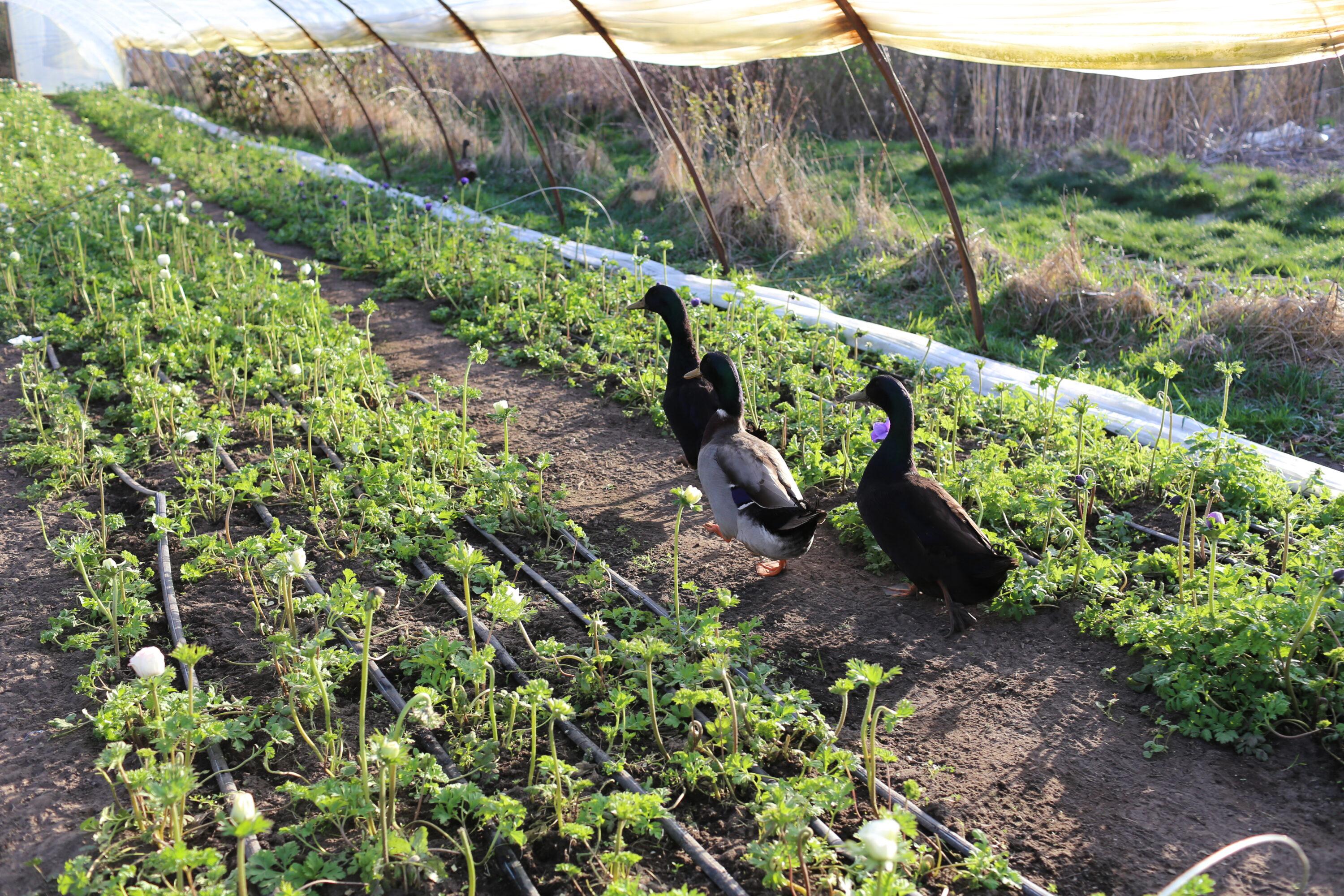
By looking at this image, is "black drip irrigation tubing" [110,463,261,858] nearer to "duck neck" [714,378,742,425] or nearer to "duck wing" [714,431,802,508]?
"duck wing" [714,431,802,508]

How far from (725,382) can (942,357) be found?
92.6 inches

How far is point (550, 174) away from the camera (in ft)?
Result: 33.6

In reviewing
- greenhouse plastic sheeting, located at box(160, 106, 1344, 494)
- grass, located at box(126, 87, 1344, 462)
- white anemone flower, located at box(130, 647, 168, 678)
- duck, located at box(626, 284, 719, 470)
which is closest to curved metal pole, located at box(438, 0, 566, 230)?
grass, located at box(126, 87, 1344, 462)

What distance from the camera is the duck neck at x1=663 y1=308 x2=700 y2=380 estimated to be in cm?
458

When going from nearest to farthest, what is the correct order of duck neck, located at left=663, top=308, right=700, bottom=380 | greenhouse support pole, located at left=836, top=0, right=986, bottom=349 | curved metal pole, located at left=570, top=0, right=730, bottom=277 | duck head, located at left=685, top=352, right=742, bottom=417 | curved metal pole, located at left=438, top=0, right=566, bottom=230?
duck head, located at left=685, top=352, right=742, bottom=417 < duck neck, located at left=663, top=308, right=700, bottom=380 < greenhouse support pole, located at left=836, top=0, right=986, bottom=349 < curved metal pole, located at left=570, top=0, right=730, bottom=277 < curved metal pole, located at left=438, top=0, right=566, bottom=230

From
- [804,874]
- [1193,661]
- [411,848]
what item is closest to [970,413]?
[1193,661]

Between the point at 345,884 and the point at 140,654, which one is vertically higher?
the point at 140,654

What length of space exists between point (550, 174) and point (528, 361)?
4.75 metres

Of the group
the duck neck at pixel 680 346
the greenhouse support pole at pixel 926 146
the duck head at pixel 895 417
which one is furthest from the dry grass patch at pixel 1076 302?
the duck head at pixel 895 417

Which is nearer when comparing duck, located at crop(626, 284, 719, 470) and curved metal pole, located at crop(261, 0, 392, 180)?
duck, located at crop(626, 284, 719, 470)

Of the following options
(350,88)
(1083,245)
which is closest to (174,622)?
(1083,245)

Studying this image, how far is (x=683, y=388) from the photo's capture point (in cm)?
437

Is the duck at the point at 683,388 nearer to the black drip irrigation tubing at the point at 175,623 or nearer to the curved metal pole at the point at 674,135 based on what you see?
the black drip irrigation tubing at the point at 175,623

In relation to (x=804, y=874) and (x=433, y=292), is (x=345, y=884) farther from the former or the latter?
(x=433, y=292)
